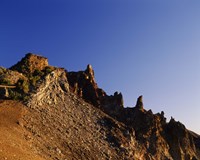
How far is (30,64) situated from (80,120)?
16.8 metres

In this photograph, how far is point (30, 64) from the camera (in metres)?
72.0

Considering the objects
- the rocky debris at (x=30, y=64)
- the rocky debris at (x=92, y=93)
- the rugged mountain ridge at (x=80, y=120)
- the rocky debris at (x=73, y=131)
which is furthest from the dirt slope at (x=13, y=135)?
the rocky debris at (x=92, y=93)

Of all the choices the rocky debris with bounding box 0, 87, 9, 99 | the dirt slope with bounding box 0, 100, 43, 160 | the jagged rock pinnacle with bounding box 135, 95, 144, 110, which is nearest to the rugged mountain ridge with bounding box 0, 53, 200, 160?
the jagged rock pinnacle with bounding box 135, 95, 144, 110

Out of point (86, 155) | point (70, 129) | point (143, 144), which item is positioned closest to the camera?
point (86, 155)

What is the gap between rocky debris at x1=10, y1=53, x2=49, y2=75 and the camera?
7031 centimetres

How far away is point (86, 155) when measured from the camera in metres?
52.6

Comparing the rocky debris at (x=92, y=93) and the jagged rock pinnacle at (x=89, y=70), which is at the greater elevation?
the jagged rock pinnacle at (x=89, y=70)

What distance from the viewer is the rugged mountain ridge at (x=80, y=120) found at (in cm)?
5162

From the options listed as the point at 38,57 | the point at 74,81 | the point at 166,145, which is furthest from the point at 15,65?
the point at 166,145

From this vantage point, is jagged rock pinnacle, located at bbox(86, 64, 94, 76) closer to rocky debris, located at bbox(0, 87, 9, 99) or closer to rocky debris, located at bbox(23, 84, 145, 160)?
rocky debris, located at bbox(23, 84, 145, 160)

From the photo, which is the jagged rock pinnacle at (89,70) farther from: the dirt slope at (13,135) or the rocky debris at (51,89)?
the dirt slope at (13,135)

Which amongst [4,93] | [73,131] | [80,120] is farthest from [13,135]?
[80,120]

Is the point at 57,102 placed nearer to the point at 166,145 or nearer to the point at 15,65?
the point at 15,65

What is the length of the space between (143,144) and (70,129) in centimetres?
1828
